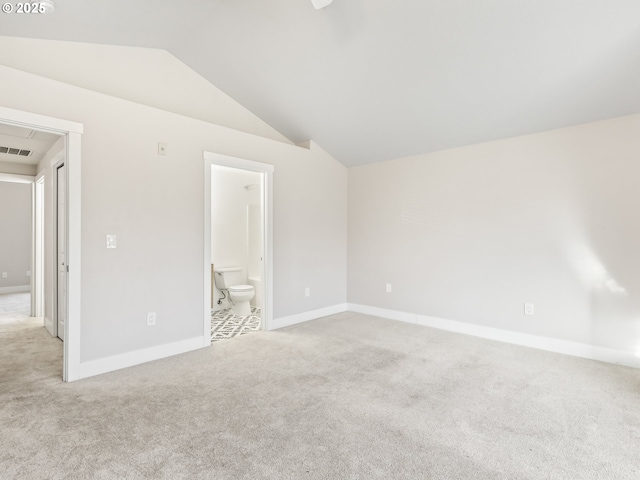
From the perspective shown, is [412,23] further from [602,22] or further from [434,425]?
[434,425]

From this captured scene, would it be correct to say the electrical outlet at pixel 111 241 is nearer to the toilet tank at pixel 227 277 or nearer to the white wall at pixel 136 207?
the white wall at pixel 136 207

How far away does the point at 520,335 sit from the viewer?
364 centimetres

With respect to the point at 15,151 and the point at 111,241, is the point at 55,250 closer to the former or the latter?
the point at 15,151

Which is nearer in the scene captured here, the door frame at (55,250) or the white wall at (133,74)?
the white wall at (133,74)

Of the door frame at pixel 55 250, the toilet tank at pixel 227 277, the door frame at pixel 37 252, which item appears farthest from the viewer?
the toilet tank at pixel 227 277

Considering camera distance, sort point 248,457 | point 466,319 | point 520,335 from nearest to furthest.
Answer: point 248,457
point 520,335
point 466,319

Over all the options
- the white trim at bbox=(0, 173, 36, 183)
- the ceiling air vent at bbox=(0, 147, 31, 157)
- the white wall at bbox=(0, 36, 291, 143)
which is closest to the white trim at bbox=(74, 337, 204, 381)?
the white wall at bbox=(0, 36, 291, 143)

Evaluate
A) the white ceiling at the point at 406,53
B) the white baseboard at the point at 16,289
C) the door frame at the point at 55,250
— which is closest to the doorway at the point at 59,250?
the door frame at the point at 55,250

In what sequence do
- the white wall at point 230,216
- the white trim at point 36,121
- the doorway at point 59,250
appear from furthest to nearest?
the white wall at point 230,216, the doorway at point 59,250, the white trim at point 36,121

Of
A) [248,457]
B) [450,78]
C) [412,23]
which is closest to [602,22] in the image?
[450,78]

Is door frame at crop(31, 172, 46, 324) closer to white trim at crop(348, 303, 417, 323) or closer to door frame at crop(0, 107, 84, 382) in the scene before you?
door frame at crop(0, 107, 84, 382)

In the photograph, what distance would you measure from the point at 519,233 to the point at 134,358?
396 cm

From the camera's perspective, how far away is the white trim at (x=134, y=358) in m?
2.79

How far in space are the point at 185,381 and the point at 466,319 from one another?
3.09 m
